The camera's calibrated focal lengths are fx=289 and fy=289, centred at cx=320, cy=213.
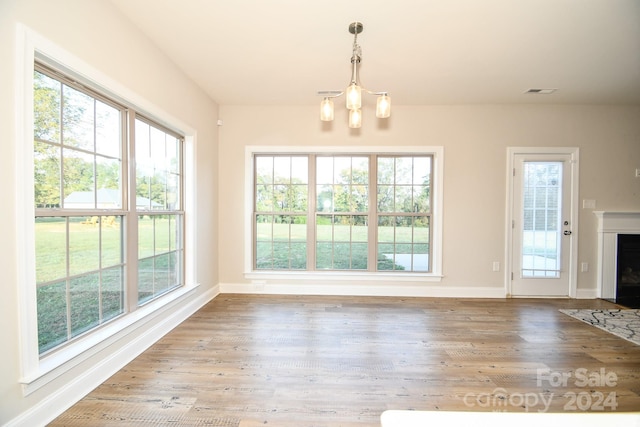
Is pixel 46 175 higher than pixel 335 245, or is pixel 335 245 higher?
pixel 46 175

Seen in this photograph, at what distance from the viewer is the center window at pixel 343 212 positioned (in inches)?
167

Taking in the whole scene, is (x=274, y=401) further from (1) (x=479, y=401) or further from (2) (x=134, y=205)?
(2) (x=134, y=205)

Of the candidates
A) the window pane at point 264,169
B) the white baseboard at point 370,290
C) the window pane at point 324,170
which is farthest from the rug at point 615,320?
the window pane at point 264,169

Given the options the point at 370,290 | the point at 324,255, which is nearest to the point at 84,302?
the point at 324,255

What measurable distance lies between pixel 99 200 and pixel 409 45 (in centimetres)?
289

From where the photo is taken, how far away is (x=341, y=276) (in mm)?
4184

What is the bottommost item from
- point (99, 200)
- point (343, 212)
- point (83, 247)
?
point (83, 247)

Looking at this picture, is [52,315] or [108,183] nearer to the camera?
[52,315]

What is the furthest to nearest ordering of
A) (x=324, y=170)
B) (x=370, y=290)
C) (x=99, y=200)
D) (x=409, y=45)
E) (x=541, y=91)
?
(x=324, y=170) < (x=370, y=290) < (x=541, y=91) < (x=409, y=45) < (x=99, y=200)

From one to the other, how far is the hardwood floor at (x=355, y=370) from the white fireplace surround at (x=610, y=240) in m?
1.44

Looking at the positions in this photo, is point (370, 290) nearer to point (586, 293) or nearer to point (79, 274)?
point (586, 293)

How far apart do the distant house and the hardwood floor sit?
1.26 meters

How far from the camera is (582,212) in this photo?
4.05 metres

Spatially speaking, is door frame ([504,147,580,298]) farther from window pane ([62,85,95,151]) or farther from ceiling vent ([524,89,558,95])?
window pane ([62,85,95,151])
